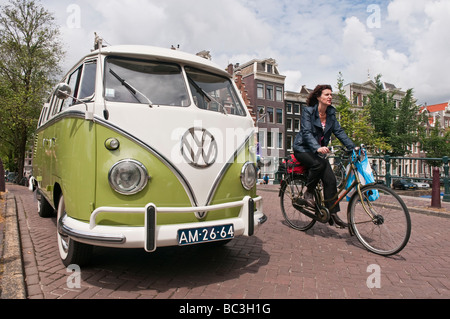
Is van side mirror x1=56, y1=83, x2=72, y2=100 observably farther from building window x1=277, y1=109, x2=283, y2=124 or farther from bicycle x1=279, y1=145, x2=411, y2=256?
building window x1=277, y1=109, x2=283, y2=124

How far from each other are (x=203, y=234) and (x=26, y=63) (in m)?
26.0

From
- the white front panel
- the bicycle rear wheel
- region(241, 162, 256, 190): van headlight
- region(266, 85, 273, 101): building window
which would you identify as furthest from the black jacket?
region(266, 85, 273, 101): building window

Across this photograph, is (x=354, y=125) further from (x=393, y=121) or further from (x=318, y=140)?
(x=318, y=140)

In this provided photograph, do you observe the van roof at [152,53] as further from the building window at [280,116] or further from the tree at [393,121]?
the building window at [280,116]

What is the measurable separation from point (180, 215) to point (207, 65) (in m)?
1.67

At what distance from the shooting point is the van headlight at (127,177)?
2.50m

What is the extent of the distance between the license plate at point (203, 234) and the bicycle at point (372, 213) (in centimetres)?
189

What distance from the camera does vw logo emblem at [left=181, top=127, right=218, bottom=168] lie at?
2.77 metres

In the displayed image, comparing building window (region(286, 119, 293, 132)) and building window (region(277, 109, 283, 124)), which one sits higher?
building window (region(277, 109, 283, 124))

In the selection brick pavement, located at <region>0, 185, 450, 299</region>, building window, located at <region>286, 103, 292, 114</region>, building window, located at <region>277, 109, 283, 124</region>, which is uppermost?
building window, located at <region>286, 103, 292, 114</region>

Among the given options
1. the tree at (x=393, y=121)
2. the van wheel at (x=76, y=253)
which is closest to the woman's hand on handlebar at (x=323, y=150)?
the van wheel at (x=76, y=253)

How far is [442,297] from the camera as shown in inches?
101

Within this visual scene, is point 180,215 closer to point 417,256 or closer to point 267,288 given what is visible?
point 267,288
